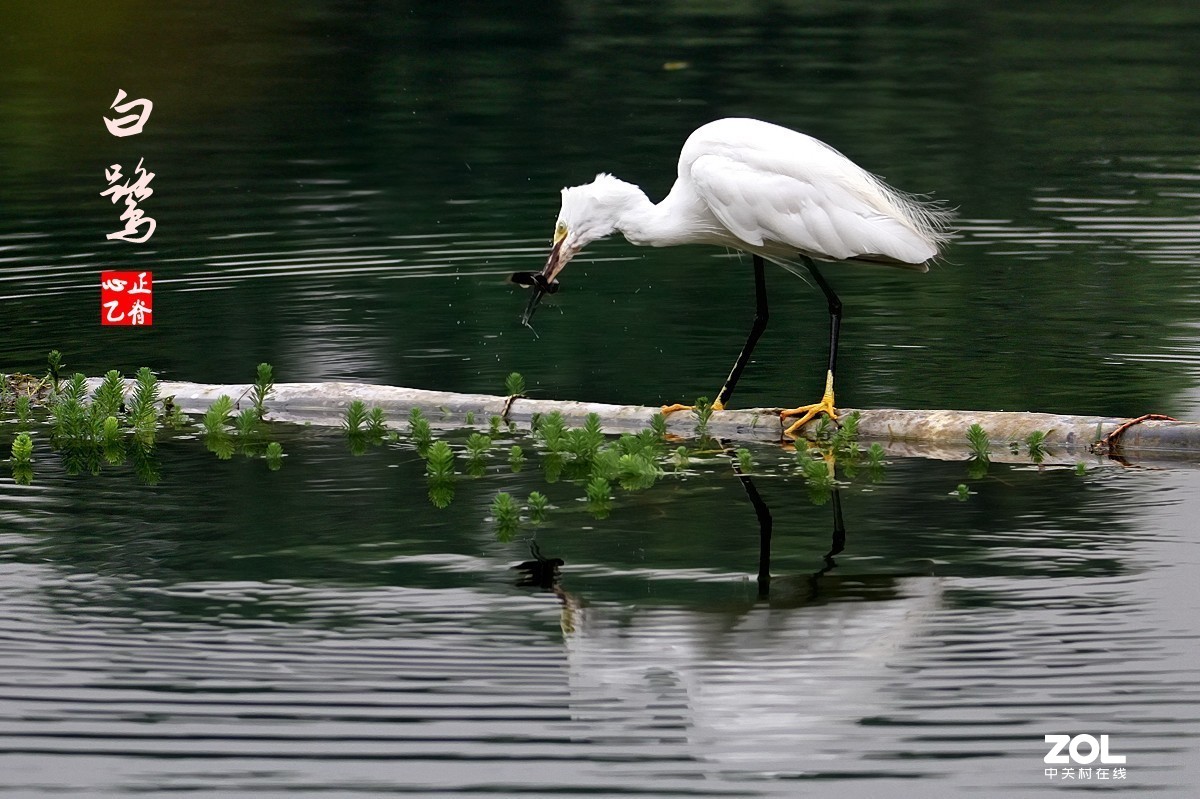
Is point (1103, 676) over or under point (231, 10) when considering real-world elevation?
under

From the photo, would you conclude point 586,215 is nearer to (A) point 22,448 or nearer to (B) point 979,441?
(B) point 979,441

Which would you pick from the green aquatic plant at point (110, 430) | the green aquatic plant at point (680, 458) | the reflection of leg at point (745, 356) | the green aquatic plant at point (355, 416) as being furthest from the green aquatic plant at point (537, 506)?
the green aquatic plant at point (110, 430)

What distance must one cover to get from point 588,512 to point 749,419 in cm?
177

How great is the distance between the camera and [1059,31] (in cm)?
3838

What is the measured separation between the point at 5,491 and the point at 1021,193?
13.4 m

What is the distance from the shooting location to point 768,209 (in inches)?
470

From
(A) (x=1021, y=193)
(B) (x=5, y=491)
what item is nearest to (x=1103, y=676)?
(B) (x=5, y=491)

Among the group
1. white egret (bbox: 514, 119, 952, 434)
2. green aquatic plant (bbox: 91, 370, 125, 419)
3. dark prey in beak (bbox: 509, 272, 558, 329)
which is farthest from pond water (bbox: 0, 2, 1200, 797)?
white egret (bbox: 514, 119, 952, 434)

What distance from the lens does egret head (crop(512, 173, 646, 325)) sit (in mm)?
12289

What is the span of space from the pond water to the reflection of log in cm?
24

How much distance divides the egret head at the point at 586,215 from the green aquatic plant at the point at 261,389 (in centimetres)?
178

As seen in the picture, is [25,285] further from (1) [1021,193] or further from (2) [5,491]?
(1) [1021,193]

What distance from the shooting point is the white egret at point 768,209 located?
12.0 m

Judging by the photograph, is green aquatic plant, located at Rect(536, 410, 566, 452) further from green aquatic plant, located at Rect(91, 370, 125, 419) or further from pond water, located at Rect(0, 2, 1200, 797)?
green aquatic plant, located at Rect(91, 370, 125, 419)
